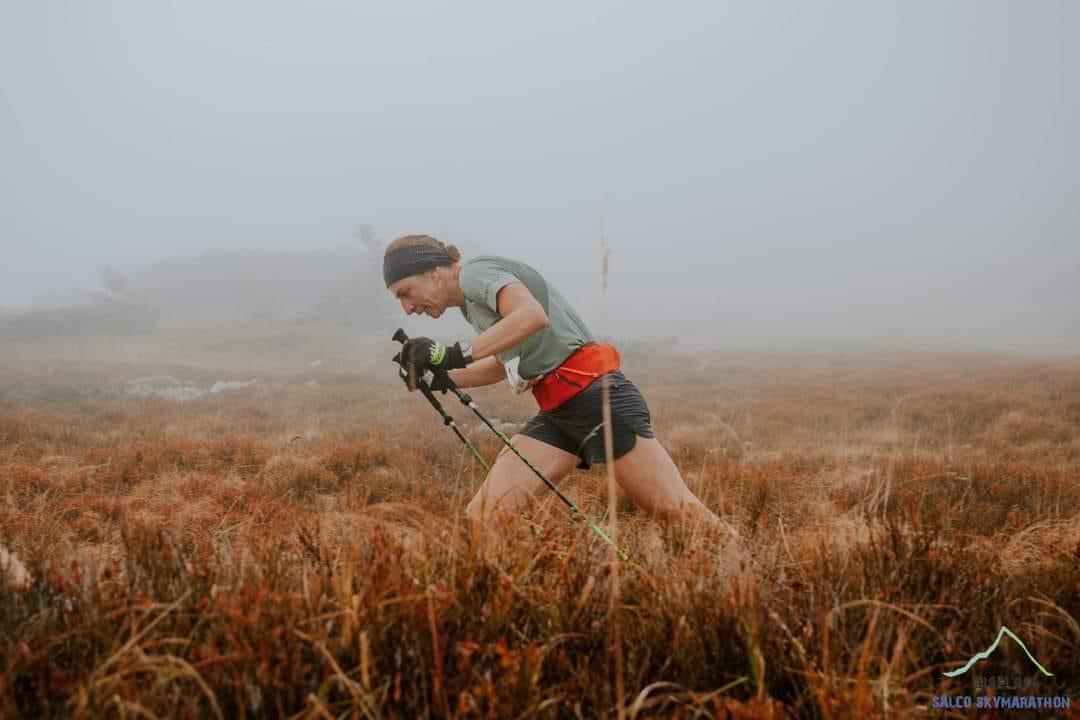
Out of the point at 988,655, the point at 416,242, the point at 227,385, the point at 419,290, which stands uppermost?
the point at 416,242

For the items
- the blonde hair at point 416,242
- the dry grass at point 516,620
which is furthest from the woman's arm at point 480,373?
the dry grass at point 516,620

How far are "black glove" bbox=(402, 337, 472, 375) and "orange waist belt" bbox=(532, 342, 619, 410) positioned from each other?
19.3 inches

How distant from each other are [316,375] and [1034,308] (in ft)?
299

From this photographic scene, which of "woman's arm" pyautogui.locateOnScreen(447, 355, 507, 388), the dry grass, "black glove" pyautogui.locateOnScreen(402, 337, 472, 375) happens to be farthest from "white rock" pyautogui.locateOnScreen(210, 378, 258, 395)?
"black glove" pyautogui.locateOnScreen(402, 337, 472, 375)

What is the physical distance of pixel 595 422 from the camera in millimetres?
3201

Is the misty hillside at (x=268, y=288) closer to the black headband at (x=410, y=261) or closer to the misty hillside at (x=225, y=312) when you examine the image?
the misty hillside at (x=225, y=312)

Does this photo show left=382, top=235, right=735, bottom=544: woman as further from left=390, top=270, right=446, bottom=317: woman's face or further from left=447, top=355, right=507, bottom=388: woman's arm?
left=447, top=355, right=507, bottom=388: woman's arm

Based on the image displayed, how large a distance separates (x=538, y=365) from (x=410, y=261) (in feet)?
3.22

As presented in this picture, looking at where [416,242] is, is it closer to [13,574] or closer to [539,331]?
[539,331]

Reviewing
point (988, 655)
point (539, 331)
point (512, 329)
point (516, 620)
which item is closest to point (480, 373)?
point (539, 331)

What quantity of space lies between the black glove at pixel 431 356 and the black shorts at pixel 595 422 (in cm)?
62

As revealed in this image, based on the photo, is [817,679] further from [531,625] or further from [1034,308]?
[1034,308]

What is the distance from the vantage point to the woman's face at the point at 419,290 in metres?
3.40

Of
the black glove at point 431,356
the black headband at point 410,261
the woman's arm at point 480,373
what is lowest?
the woman's arm at point 480,373
